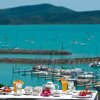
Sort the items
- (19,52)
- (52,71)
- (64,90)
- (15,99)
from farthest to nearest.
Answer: (19,52) → (52,71) → (64,90) → (15,99)

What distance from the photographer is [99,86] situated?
136 feet

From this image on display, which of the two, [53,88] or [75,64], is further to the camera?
[75,64]

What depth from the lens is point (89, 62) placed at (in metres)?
68.8

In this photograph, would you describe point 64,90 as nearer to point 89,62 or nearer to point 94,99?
point 94,99

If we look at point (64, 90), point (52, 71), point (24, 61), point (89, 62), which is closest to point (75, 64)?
point (89, 62)

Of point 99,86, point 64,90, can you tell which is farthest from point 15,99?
point 99,86

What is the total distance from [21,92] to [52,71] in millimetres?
45483

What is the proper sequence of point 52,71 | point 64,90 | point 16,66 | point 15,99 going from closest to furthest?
1. point 15,99
2. point 64,90
3. point 52,71
4. point 16,66

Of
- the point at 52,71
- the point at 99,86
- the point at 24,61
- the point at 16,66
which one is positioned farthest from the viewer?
the point at 24,61

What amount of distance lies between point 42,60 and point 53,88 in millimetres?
61841

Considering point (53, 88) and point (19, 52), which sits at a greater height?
point (53, 88)

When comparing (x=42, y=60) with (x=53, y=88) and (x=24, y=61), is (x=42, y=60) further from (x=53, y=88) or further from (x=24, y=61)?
(x=53, y=88)

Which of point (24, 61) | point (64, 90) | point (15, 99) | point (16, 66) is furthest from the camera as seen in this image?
point (24, 61)

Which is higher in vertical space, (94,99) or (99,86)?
(94,99)
